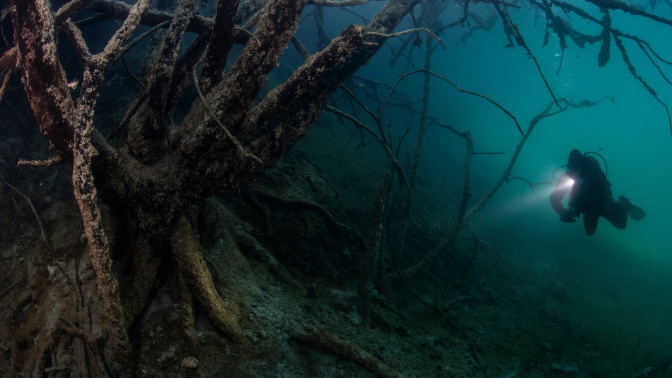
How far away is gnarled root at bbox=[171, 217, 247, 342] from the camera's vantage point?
1.88m

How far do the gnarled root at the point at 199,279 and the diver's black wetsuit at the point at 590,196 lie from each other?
6907 millimetres

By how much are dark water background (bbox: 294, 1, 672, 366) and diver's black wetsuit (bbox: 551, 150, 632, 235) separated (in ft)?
7.87

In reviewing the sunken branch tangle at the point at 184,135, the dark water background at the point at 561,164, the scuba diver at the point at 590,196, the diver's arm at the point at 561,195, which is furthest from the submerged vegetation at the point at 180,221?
the dark water background at the point at 561,164

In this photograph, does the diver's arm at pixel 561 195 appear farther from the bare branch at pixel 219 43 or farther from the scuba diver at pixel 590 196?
the bare branch at pixel 219 43

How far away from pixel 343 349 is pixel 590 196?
654cm

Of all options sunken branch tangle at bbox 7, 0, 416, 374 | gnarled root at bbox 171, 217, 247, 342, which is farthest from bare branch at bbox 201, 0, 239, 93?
gnarled root at bbox 171, 217, 247, 342

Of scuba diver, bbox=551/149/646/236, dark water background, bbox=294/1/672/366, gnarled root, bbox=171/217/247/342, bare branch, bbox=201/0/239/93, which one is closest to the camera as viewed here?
bare branch, bbox=201/0/239/93

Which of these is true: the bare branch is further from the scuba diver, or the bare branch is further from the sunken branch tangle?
the scuba diver

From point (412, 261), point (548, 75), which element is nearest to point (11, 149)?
point (412, 261)

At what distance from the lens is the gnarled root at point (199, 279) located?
188 centimetres

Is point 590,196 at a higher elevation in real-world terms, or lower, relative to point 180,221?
higher

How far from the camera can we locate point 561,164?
5250 centimetres

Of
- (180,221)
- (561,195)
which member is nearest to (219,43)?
(180,221)

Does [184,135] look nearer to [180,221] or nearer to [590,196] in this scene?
[180,221]
